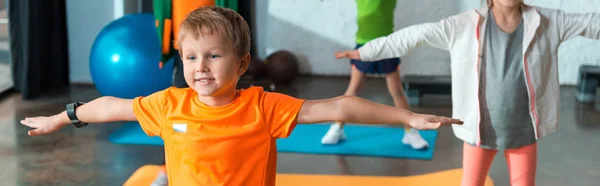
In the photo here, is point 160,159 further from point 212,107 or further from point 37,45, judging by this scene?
point 212,107

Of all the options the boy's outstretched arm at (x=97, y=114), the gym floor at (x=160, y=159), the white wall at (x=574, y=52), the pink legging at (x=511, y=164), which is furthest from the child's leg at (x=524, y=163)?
the white wall at (x=574, y=52)

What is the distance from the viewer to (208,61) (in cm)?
207

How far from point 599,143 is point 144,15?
3.20 metres

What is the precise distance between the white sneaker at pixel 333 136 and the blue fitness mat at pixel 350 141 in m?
0.04

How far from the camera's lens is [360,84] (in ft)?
15.4

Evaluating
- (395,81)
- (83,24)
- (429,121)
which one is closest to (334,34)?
(83,24)

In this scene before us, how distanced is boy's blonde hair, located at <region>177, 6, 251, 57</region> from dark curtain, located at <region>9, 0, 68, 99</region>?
4.26 meters

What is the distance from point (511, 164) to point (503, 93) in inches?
11.9

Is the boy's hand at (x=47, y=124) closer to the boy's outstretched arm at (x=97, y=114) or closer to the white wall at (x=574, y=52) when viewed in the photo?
the boy's outstretched arm at (x=97, y=114)

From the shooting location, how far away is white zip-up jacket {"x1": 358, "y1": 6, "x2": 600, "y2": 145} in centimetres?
299

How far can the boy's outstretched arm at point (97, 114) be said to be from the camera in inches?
89.2

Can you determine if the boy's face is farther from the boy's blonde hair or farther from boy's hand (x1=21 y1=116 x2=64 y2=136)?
boy's hand (x1=21 y1=116 x2=64 y2=136)

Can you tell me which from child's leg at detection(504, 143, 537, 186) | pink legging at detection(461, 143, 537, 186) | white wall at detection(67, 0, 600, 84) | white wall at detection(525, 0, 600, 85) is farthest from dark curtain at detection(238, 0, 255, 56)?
child's leg at detection(504, 143, 537, 186)

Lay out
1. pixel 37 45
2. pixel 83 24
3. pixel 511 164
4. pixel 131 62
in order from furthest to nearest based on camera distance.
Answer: pixel 83 24, pixel 37 45, pixel 131 62, pixel 511 164
